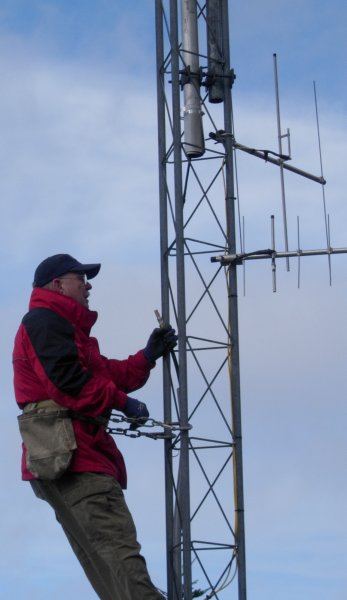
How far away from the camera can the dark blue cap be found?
9258 millimetres

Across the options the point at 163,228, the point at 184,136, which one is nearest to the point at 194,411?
A: the point at 163,228

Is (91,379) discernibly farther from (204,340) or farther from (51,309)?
(204,340)

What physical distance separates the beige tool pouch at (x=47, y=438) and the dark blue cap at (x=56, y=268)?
840 millimetres

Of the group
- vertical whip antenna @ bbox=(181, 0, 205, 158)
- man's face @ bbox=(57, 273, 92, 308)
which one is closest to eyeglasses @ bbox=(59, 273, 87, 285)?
man's face @ bbox=(57, 273, 92, 308)

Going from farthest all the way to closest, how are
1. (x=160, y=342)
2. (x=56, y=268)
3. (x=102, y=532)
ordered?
(x=160, y=342), (x=56, y=268), (x=102, y=532)

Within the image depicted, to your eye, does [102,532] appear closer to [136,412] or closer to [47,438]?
[47,438]

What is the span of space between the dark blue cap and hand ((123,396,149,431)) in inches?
35.3

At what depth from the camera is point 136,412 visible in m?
9.37

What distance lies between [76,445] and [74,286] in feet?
3.58

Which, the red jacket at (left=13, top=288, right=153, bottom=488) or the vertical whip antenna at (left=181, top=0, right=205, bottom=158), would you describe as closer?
the red jacket at (left=13, top=288, right=153, bottom=488)

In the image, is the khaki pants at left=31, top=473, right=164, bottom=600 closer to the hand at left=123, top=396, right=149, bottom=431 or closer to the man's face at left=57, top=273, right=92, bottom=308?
the hand at left=123, top=396, right=149, bottom=431

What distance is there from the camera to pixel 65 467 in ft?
28.7

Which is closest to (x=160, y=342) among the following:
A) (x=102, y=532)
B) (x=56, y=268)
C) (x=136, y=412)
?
(x=136, y=412)

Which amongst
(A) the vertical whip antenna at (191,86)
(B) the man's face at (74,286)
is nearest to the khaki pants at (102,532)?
(B) the man's face at (74,286)
